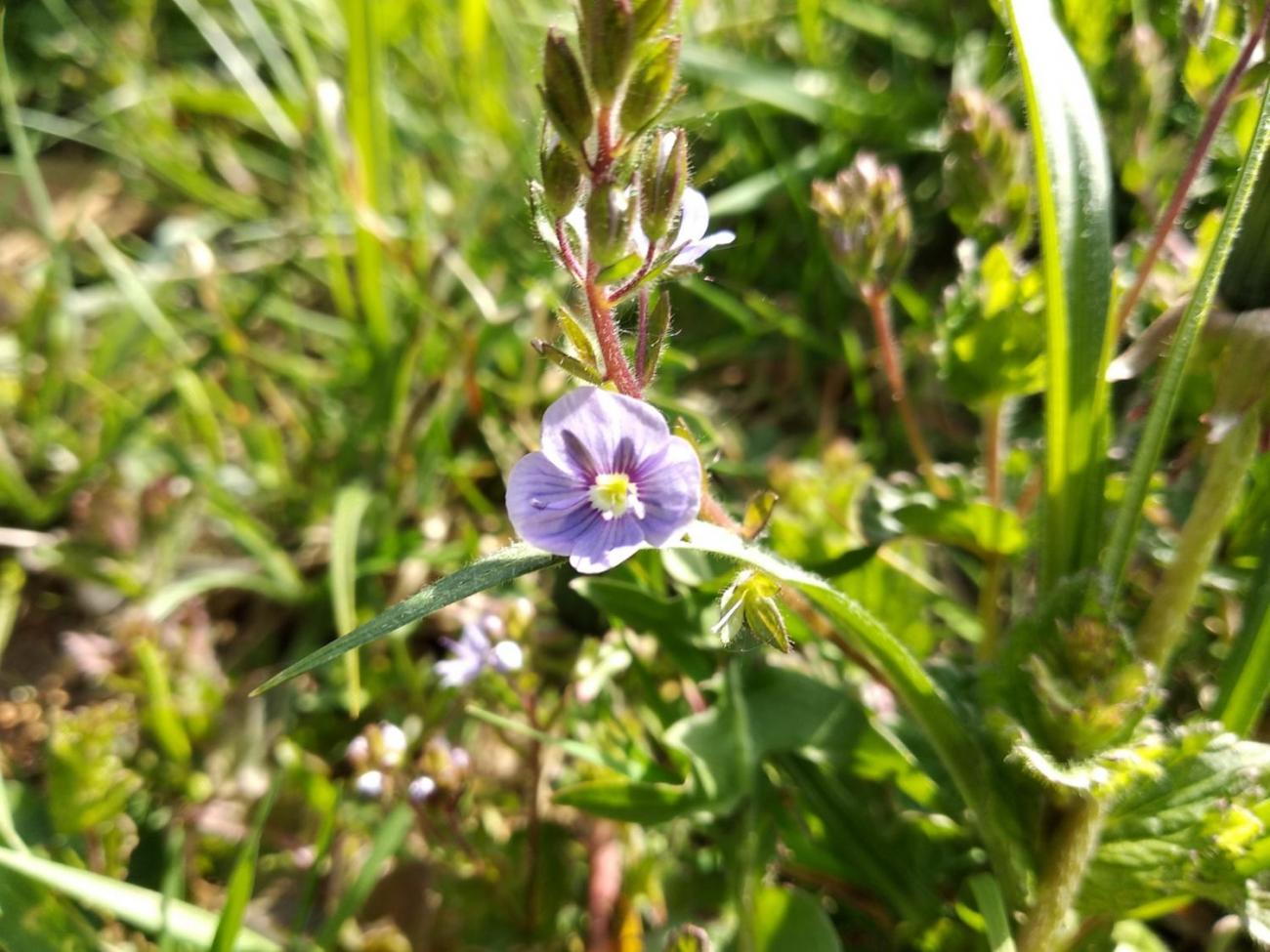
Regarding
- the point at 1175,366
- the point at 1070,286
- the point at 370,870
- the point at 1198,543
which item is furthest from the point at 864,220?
the point at 370,870

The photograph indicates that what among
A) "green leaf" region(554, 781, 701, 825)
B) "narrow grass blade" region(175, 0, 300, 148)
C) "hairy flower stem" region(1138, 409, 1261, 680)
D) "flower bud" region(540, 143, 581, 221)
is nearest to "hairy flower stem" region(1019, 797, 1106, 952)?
"hairy flower stem" region(1138, 409, 1261, 680)

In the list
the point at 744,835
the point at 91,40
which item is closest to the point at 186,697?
the point at 744,835

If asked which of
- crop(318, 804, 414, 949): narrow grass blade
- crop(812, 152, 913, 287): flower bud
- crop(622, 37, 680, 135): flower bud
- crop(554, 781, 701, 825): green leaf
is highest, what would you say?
crop(622, 37, 680, 135): flower bud

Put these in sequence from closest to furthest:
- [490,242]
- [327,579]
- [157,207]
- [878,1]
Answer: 1. [327,579]
2. [490,242]
3. [878,1]
4. [157,207]

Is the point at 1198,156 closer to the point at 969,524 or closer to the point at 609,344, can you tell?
the point at 969,524

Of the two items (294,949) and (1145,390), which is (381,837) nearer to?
(294,949)

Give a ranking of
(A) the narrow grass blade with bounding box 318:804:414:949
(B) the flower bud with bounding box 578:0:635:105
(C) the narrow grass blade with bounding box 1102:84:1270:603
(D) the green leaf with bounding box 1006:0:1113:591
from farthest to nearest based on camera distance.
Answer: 1. (A) the narrow grass blade with bounding box 318:804:414:949
2. (D) the green leaf with bounding box 1006:0:1113:591
3. (C) the narrow grass blade with bounding box 1102:84:1270:603
4. (B) the flower bud with bounding box 578:0:635:105

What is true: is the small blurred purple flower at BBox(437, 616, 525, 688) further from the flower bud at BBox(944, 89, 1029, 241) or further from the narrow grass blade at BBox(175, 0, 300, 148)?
the narrow grass blade at BBox(175, 0, 300, 148)

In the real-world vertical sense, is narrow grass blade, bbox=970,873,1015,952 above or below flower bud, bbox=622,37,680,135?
below
